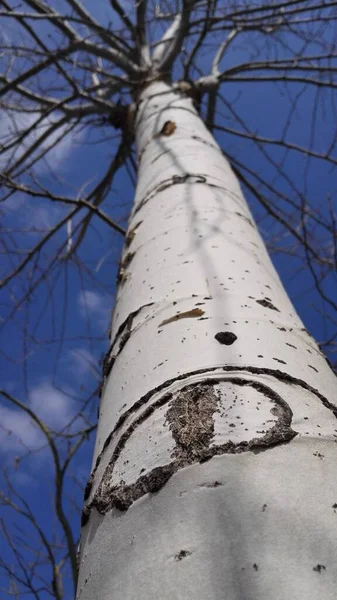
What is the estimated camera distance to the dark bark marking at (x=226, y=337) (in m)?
0.64

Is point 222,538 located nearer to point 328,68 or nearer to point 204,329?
Answer: point 204,329

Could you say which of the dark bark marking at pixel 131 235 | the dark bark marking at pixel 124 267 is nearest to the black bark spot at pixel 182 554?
the dark bark marking at pixel 124 267

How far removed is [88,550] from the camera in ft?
1.69

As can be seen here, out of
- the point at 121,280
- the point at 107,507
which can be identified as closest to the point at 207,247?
the point at 121,280

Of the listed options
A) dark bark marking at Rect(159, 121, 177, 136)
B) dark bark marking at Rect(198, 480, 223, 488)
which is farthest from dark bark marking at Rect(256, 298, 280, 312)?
dark bark marking at Rect(159, 121, 177, 136)

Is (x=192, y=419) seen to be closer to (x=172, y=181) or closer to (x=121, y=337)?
(x=121, y=337)

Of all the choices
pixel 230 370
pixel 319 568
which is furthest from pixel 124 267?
pixel 319 568

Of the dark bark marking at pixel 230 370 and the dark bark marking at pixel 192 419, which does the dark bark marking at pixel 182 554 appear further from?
the dark bark marking at pixel 230 370

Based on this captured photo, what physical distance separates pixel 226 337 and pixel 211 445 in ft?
0.59

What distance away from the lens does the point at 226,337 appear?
0.65m

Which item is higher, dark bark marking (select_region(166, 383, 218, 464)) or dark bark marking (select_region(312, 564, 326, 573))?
dark bark marking (select_region(166, 383, 218, 464))

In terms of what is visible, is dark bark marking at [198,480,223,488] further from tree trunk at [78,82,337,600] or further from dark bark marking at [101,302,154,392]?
dark bark marking at [101,302,154,392]

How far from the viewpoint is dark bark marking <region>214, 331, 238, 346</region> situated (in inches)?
25.2

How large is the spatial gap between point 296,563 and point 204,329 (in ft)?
1.10
